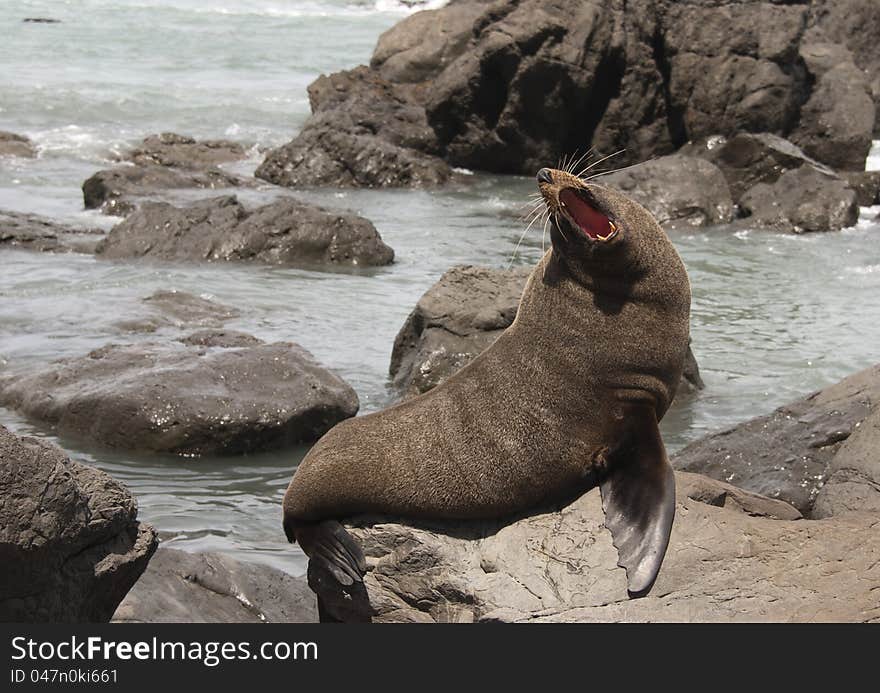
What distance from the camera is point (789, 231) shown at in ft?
60.5

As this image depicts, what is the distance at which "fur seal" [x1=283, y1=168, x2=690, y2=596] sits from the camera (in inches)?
214

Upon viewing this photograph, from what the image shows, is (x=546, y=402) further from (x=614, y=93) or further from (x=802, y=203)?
(x=614, y=93)

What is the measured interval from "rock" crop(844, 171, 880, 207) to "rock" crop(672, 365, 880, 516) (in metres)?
13.4

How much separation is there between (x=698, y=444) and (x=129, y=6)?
1934 inches

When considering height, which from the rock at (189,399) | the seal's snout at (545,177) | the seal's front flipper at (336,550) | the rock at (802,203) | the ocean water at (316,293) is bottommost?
the ocean water at (316,293)

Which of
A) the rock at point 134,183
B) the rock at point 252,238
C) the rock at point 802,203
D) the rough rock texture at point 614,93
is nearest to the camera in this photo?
the rock at point 252,238

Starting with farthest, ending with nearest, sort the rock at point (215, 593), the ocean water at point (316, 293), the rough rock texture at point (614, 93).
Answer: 1. the rough rock texture at point (614, 93)
2. the ocean water at point (316, 293)
3. the rock at point (215, 593)

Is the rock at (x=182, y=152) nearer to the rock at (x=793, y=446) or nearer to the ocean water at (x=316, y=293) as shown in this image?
the ocean water at (x=316, y=293)

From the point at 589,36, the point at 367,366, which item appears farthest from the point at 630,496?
the point at 589,36

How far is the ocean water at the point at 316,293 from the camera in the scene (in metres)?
8.45

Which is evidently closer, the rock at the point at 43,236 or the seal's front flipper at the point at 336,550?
the seal's front flipper at the point at 336,550

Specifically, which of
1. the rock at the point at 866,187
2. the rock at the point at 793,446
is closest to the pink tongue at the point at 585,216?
the rock at the point at 793,446

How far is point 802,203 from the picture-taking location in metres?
18.8

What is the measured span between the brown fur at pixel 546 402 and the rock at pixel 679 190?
43.5ft
